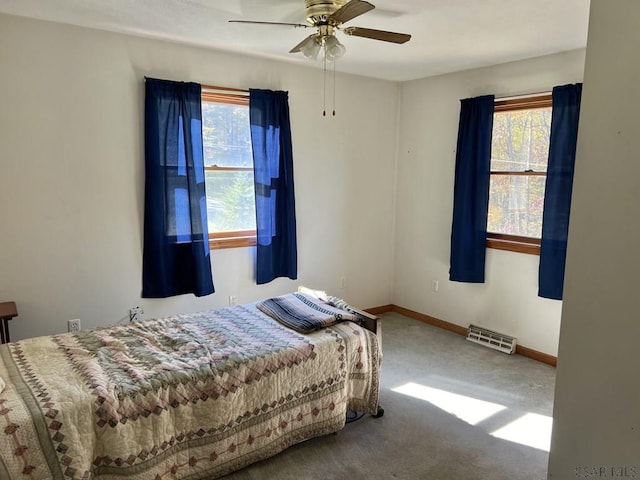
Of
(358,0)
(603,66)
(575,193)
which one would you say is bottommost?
(575,193)

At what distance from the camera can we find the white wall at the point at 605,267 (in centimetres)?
85

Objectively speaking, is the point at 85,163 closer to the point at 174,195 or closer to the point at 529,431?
the point at 174,195

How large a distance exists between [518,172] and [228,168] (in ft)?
8.34

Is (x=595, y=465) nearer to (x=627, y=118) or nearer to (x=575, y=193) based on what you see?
(x=575, y=193)

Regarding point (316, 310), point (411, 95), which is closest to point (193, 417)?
point (316, 310)

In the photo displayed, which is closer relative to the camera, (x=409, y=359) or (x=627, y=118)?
(x=627, y=118)

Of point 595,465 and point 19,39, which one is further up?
point 19,39

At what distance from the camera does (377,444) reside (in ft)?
8.20

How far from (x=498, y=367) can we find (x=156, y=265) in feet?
9.51

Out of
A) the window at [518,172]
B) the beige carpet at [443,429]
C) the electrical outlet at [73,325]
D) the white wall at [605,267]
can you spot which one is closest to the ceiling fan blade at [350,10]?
the white wall at [605,267]

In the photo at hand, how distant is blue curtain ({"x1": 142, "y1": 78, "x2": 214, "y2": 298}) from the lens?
3191mm

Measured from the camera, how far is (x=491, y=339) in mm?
3939

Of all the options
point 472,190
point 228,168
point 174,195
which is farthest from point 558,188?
point 174,195

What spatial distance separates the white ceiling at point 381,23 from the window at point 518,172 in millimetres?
459
